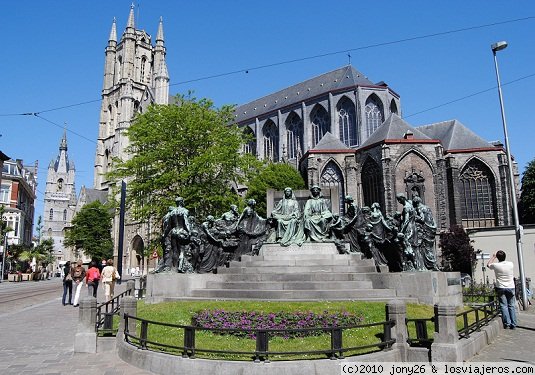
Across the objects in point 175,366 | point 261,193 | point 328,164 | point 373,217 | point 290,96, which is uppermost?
point 290,96

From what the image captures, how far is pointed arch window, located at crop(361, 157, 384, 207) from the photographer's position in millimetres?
46691

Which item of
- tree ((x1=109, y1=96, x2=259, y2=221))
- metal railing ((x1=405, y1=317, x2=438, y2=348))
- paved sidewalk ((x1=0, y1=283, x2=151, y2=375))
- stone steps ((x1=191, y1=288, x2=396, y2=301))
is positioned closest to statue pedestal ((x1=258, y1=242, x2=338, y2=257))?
stone steps ((x1=191, y1=288, x2=396, y2=301))

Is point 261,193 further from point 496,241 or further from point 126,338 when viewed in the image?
point 126,338

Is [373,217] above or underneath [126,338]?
above

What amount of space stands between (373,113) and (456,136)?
14851mm

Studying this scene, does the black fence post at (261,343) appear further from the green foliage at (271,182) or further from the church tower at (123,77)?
the church tower at (123,77)

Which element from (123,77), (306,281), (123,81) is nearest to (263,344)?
(306,281)

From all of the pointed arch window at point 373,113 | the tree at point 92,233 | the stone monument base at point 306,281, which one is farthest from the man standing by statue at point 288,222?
the tree at point 92,233

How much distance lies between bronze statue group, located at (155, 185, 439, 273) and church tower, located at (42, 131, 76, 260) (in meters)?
111

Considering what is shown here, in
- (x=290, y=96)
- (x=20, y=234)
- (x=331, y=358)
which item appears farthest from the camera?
(x=290, y=96)

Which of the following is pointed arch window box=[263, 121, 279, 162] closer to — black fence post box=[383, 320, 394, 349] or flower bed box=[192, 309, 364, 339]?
flower bed box=[192, 309, 364, 339]

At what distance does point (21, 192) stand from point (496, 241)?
62.3 meters

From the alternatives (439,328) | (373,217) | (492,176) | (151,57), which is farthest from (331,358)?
(151,57)

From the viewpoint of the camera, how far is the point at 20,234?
62.9 meters
